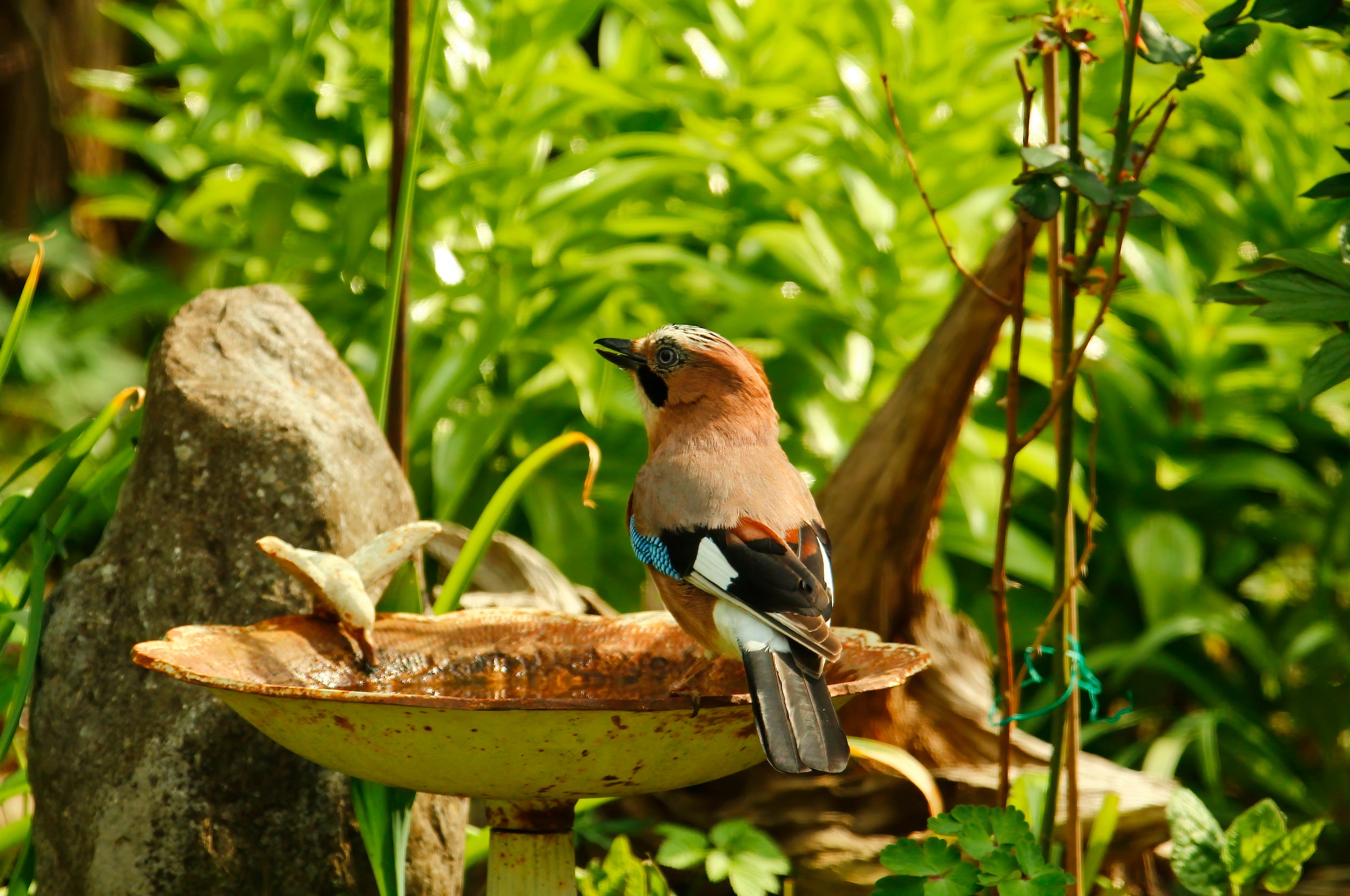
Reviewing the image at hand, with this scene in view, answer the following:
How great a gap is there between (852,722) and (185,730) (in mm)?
1350

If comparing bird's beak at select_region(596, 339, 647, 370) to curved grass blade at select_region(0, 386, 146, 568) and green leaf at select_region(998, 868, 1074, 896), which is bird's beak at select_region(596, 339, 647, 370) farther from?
green leaf at select_region(998, 868, 1074, 896)

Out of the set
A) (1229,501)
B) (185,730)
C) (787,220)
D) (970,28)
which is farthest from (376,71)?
(1229,501)

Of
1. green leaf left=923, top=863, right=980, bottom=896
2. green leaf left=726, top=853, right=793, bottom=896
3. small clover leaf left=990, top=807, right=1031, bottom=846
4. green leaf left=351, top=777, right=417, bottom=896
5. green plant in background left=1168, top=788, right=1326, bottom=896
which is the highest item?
small clover leaf left=990, top=807, right=1031, bottom=846

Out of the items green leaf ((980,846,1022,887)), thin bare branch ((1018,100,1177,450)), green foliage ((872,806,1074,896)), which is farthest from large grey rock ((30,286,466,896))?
thin bare branch ((1018,100,1177,450))

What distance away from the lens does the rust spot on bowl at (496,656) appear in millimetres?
1601

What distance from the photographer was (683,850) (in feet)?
6.48

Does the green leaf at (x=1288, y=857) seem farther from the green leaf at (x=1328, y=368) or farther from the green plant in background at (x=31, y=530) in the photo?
the green plant in background at (x=31, y=530)

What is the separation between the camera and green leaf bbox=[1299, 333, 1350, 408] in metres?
1.57

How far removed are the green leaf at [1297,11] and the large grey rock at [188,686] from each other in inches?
61.6

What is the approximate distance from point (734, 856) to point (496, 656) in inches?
21.2

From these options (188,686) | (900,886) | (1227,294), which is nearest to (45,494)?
(188,686)

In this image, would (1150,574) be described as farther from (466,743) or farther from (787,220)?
(466,743)

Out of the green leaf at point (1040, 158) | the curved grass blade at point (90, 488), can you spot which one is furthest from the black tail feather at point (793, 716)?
the curved grass blade at point (90, 488)

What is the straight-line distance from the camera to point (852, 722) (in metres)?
2.55
